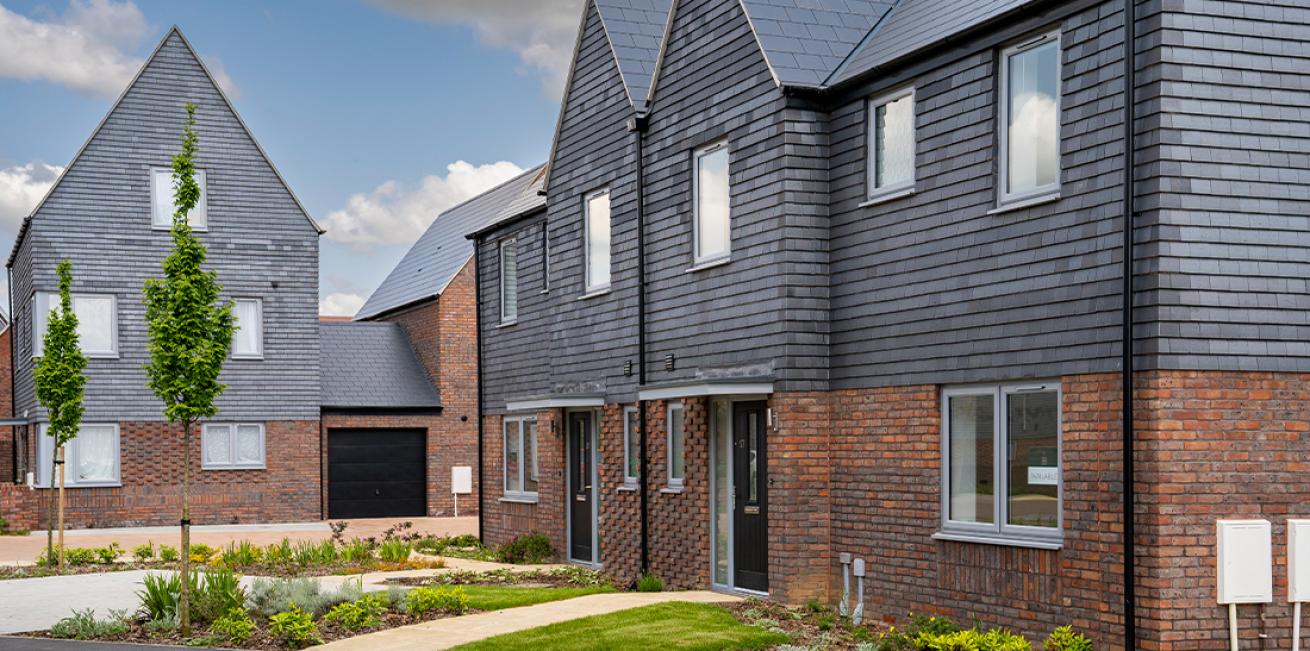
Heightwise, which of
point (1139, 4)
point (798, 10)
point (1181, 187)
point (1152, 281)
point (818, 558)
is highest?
point (798, 10)

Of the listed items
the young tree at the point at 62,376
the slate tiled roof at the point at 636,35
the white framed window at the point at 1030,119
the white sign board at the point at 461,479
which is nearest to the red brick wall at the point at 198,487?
the white sign board at the point at 461,479

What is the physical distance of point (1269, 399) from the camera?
11.0 meters

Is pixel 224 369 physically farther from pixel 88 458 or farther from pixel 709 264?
pixel 709 264

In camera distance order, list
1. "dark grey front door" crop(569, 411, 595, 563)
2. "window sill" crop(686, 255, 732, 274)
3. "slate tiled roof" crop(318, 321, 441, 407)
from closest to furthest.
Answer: "window sill" crop(686, 255, 732, 274) < "dark grey front door" crop(569, 411, 595, 563) < "slate tiled roof" crop(318, 321, 441, 407)

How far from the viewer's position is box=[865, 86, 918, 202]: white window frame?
13.7 meters

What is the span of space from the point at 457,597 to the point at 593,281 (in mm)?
6005

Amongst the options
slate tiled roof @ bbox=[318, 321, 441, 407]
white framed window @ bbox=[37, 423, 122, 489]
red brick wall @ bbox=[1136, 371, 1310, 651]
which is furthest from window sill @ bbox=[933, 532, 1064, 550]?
white framed window @ bbox=[37, 423, 122, 489]

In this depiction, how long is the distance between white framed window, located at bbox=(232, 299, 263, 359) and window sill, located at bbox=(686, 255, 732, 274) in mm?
20042

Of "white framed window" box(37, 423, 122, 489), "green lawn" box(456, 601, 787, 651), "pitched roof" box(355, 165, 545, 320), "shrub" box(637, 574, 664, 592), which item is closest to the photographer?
"green lawn" box(456, 601, 787, 651)

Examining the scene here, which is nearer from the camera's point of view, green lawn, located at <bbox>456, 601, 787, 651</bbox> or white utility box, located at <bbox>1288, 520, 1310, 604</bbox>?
white utility box, located at <bbox>1288, 520, 1310, 604</bbox>

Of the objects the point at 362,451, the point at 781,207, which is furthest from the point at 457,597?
the point at 362,451

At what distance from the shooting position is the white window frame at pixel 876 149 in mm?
13688

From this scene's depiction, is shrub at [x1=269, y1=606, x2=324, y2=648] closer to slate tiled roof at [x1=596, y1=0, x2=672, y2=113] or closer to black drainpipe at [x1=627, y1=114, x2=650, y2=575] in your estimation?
black drainpipe at [x1=627, y1=114, x2=650, y2=575]

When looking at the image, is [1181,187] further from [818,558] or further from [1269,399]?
[818,558]
